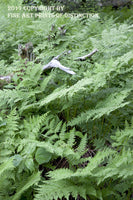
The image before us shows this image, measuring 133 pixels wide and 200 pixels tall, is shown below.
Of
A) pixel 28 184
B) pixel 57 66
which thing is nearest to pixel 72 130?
pixel 28 184

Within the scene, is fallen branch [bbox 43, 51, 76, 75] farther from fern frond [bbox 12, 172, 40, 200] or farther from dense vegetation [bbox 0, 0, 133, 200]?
fern frond [bbox 12, 172, 40, 200]

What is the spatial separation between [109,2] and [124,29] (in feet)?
14.7

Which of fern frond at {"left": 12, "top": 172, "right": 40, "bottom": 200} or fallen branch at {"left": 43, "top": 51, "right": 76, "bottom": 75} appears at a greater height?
fallen branch at {"left": 43, "top": 51, "right": 76, "bottom": 75}

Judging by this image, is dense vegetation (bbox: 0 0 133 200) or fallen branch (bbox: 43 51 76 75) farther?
fallen branch (bbox: 43 51 76 75)

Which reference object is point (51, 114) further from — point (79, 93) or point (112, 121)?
point (112, 121)

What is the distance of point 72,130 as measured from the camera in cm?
217

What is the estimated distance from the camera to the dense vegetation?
1827 millimetres

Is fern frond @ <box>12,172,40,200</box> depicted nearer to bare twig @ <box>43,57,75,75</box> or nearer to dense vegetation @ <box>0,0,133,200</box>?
dense vegetation @ <box>0,0,133,200</box>

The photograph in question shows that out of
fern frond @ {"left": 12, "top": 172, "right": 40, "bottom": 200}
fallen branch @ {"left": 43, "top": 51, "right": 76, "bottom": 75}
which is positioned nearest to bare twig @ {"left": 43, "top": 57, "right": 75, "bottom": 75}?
fallen branch @ {"left": 43, "top": 51, "right": 76, "bottom": 75}

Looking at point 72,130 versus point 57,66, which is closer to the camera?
point 72,130

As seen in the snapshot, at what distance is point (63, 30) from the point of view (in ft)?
12.1

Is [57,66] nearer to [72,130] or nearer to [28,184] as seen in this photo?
[72,130]

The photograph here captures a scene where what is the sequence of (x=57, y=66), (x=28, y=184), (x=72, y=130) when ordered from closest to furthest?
(x=28, y=184)
(x=72, y=130)
(x=57, y=66)

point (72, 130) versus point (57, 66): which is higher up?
point (57, 66)
